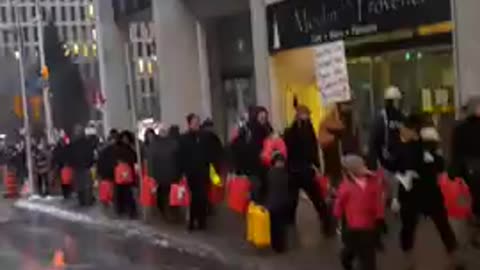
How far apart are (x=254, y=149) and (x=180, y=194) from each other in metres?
1.92

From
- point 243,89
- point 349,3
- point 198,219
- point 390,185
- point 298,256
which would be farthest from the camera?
point 243,89

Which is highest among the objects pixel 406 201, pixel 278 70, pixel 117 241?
pixel 278 70

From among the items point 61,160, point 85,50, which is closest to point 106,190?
point 61,160

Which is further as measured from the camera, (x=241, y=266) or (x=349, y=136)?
(x=349, y=136)

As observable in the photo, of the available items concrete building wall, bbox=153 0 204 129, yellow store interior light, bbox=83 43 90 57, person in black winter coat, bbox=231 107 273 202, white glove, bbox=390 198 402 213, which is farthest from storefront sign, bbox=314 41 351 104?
yellow store interior light, bbox=83 43 90 57

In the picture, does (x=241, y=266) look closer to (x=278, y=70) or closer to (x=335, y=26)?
(x=335, y=26)

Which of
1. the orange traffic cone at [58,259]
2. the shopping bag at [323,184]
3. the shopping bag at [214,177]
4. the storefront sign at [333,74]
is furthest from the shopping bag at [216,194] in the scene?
the storefront sign at [333,74]

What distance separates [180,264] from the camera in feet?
43.4

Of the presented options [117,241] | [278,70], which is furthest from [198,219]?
[278,70]

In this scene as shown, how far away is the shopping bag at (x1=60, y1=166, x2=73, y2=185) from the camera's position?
24322mm

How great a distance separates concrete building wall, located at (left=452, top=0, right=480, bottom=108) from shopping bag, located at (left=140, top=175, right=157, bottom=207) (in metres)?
6.45

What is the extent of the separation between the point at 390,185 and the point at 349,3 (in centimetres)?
496

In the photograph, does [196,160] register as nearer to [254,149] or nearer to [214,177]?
[254,149]

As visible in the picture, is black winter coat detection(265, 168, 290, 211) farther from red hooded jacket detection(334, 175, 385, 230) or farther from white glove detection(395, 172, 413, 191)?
red hooded jacket detection(334, 175, 385, 230)
